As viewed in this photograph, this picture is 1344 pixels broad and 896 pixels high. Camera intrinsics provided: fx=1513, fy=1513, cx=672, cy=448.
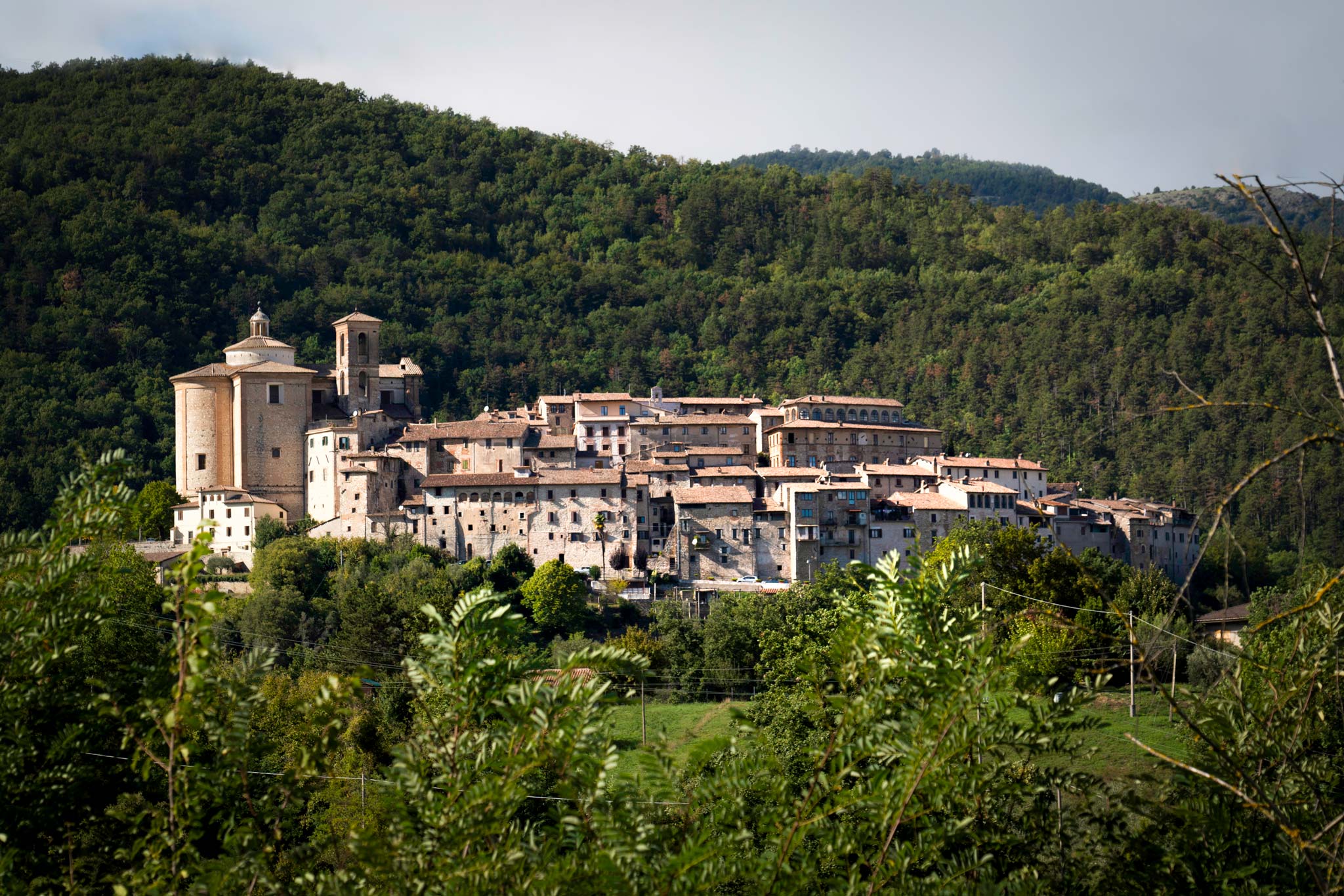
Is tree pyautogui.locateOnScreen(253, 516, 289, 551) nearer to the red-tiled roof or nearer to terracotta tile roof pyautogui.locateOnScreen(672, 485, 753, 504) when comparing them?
the red-tiled roof

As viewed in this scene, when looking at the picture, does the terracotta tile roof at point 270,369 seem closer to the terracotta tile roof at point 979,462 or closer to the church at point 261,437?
the church at point 261,437

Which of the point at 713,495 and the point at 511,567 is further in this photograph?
the point at 713,495

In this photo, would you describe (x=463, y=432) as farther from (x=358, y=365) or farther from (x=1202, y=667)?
(x=1202, y=667)

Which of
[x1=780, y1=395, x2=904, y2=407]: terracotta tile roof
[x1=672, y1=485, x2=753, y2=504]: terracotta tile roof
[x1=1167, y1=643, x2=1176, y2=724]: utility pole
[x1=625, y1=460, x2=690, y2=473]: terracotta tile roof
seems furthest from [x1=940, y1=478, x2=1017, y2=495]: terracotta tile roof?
[x1=1167, y1=643, x2=1176, y2=724]: utility pole

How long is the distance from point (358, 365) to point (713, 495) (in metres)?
20.9

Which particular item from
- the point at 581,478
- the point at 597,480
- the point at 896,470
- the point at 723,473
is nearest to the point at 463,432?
the point at 581,478

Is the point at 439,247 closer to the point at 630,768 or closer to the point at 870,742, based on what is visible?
the point at 630,768

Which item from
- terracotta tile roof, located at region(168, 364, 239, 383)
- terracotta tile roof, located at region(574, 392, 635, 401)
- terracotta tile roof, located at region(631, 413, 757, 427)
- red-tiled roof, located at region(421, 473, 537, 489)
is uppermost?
terracotta tile roof, located at region(168, 364, 239, 383)

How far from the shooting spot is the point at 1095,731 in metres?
34.7

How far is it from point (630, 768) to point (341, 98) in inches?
5008

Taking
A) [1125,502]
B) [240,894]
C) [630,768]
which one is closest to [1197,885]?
[240,894]

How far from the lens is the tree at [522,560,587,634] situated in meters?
57.5

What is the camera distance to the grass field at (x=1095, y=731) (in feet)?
107

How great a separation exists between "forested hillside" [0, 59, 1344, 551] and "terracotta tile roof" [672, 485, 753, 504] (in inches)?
900
